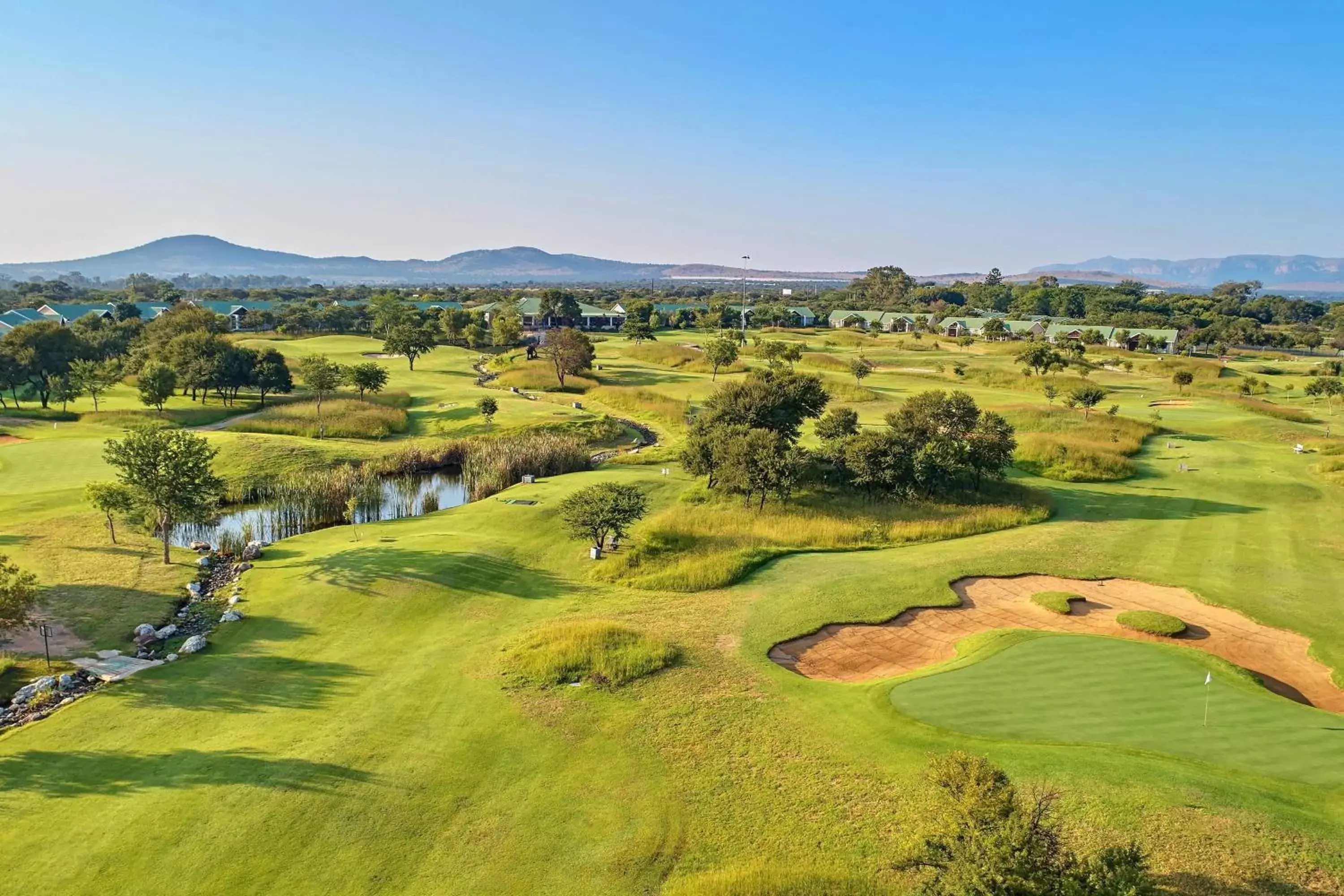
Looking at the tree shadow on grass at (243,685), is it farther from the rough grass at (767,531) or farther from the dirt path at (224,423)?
the dirt path at (224,423)

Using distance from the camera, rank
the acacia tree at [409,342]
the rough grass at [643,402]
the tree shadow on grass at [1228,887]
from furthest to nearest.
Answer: the acacia tree at [409,342] < the rough grass at [643,402] < the tree shadow on grass at [1228,887]

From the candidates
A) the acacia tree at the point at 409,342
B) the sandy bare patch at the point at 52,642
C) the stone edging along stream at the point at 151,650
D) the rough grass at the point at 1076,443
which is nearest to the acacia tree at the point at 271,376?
the acacia tree at the point at 409,342

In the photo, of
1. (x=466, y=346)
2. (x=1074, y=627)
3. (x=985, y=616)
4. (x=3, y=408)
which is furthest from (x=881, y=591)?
(x=466, y=346)

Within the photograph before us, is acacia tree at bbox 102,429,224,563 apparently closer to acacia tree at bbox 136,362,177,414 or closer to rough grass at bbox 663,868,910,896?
rough grass at bbox 663,868,910,896

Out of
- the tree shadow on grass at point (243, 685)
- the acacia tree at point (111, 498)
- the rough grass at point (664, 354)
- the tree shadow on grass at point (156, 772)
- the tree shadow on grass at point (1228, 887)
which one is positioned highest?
the rough grass at point (664, 354)

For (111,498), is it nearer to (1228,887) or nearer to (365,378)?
(365,378)

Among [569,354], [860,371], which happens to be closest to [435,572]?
[569,354]

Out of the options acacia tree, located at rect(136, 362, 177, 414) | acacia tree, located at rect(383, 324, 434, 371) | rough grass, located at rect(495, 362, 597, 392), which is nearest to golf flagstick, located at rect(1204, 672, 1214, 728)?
rough grass, located at rect(495, 362, 597, 392)
